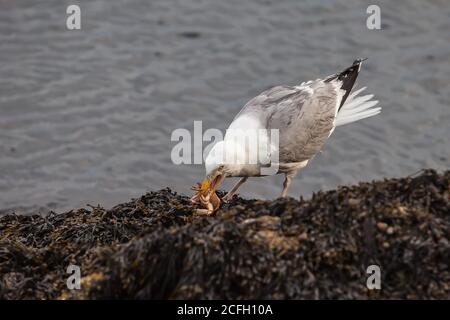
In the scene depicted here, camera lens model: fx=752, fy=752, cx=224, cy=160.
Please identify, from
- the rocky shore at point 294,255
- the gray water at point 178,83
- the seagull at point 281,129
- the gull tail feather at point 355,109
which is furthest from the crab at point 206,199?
the gray water at point 178,83

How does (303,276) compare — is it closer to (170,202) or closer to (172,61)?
(170,202)

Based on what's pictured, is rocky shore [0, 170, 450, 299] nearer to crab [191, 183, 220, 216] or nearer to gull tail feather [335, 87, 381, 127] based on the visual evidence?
crab [191, 183, 220, 216]

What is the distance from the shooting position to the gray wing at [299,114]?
6.51 m

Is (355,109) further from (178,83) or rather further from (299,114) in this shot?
(178,83)

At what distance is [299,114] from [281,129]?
0.29m

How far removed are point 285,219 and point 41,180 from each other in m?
5.01

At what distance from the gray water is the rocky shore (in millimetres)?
4209

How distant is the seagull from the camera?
19.4 ft

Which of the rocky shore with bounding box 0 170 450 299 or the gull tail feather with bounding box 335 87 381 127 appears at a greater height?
the gull tail feather with bounding box 335 87 381 127

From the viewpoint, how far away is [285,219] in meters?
4.46

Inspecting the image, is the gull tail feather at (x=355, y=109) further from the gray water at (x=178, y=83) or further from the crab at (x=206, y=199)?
the crab at (x=206, y=199)

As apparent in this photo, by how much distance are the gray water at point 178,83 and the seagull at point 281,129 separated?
1.97 metres

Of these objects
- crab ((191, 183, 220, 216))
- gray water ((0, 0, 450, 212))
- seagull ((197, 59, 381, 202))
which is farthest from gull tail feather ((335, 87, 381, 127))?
crab ((191, 183, 220, 216))
